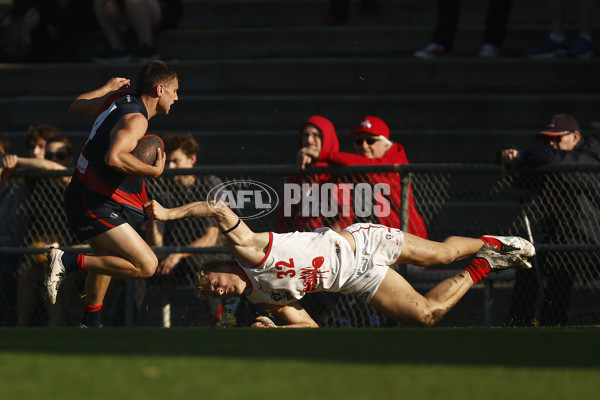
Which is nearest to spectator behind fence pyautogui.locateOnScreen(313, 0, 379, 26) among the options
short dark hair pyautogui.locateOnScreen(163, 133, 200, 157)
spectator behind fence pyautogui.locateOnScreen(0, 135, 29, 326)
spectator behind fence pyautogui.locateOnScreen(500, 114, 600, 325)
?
short dark hair pyautogui.locateOnScreen(163, 133, 200, 157)

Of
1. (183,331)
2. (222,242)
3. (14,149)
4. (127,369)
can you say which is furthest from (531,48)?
(127,369)

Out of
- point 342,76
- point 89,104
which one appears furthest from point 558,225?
point 342,76

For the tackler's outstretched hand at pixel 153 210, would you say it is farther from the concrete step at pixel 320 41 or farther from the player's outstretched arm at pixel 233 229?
the concrete step at pixel 320 41

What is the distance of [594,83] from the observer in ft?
33.7

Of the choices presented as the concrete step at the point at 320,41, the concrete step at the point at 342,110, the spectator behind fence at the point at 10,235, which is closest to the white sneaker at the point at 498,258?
the concrete step at the point at 342,110

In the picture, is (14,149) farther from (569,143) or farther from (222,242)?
(569,143)

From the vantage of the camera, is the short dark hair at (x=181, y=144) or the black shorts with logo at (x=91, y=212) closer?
the black shorts with logo at (x=91, y=212)

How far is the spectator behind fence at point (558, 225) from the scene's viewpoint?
281 inches

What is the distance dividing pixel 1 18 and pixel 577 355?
9329mm

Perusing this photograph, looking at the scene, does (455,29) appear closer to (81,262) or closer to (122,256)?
(122,256)

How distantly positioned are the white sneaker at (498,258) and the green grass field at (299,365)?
4.95ft

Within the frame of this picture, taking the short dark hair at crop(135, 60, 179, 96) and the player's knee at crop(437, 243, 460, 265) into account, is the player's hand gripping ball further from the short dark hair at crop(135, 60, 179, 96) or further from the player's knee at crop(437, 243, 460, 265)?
the player's knee at crop(437, 243, 460, 265)

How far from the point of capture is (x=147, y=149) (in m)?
6.54

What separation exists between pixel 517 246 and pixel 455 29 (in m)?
4.25
